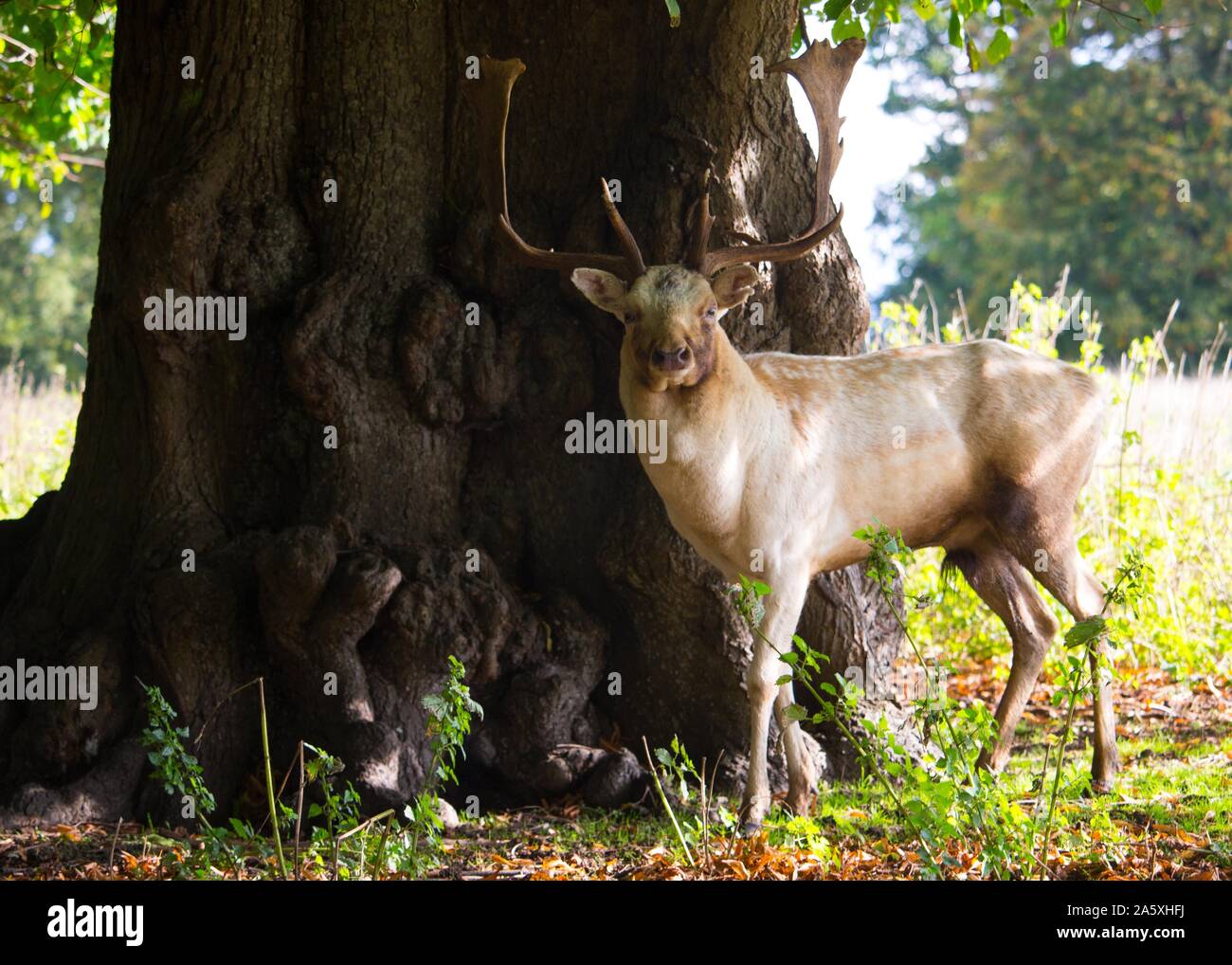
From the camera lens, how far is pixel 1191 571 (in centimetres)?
861

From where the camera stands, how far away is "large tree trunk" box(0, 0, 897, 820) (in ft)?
18.5

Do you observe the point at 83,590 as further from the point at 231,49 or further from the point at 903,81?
the point at 903,81

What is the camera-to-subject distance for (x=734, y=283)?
5430mm

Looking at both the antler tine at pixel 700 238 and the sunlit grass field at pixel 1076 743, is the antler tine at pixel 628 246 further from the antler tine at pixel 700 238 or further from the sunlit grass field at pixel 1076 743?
the sunlit grass field at pixel 1076 743

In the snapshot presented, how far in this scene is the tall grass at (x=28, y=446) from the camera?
11.1 m

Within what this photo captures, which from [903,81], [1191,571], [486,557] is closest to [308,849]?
[486,557]

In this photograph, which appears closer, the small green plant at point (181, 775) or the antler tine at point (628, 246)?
the small green plant at point (181, 775)

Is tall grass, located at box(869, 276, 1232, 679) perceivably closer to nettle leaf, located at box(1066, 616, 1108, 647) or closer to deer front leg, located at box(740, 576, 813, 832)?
deer front leg, located at box(740, 576, 813, 832)

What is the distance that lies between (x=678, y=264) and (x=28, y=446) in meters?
8.85

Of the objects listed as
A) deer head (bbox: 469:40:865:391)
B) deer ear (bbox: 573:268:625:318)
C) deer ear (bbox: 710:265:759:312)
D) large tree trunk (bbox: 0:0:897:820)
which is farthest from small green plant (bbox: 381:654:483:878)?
deer ear (bbox: 710:265:759:312)

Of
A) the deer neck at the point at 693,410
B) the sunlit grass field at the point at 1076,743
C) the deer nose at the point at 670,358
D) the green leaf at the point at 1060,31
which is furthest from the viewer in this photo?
the green leaf at the point at 1060,31

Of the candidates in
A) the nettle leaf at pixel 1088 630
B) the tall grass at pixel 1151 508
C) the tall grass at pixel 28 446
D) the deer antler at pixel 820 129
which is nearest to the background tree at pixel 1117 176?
the tall grass at pixel 1151 508

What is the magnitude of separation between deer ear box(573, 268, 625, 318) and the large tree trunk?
1.91 ft
